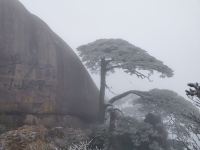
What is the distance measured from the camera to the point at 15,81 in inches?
649

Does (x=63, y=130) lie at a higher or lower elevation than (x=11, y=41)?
lower

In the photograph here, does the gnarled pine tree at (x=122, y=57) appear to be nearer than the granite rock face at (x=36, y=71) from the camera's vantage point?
No

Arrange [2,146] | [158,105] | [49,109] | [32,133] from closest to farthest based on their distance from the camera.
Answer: [2,146] < [32,133] < [49,109] < [158,105]

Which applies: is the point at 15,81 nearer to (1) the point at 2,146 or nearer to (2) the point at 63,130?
(2) the point at 63,130

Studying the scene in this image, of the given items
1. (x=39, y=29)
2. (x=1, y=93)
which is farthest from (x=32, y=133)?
(x=39, y=29)

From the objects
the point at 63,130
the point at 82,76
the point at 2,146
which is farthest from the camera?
the point at 82,76

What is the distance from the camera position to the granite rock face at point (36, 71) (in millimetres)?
16453

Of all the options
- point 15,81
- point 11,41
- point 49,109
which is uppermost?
point 11,41

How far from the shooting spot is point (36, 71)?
17266 mm

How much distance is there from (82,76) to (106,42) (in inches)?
126

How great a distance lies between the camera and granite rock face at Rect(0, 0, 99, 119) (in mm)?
16453

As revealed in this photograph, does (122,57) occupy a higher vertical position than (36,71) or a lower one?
higher

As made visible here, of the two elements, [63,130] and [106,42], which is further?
[106,42]

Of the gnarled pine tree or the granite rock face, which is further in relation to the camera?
the gnarled pine tree
